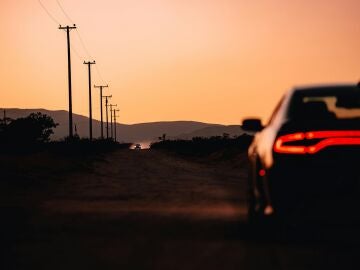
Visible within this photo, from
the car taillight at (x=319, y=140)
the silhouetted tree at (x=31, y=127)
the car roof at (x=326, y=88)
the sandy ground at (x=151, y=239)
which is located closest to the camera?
the sandy ground at (x=151, y=239)

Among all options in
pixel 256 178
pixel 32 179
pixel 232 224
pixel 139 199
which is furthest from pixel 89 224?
pixel 32 179

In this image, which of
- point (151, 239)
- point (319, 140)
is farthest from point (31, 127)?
point (319, 140)

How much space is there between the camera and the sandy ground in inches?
313

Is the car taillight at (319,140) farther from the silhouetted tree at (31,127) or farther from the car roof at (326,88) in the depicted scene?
the silhouetted tree at (31,127)

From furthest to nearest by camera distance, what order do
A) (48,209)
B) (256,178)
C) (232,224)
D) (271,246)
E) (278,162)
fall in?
(48,209) < (232,224) < (256,178) < (271,246) < (278,162)

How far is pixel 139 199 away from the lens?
645 inches

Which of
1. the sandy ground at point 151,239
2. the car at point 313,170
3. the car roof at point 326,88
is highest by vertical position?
the car roof at point 326,88

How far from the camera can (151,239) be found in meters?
9.72

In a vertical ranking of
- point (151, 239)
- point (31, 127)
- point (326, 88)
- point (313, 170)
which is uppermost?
point (31, 127)

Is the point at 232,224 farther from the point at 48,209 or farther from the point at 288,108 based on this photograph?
the point at 48,209

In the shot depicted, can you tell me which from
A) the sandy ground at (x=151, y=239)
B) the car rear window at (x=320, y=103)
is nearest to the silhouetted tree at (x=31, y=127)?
the sandy ground at (x=151, y=239)

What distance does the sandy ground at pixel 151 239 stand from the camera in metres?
7.94

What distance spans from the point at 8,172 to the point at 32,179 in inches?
89.2

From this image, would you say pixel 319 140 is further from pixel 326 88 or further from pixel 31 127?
pixel 31 127
